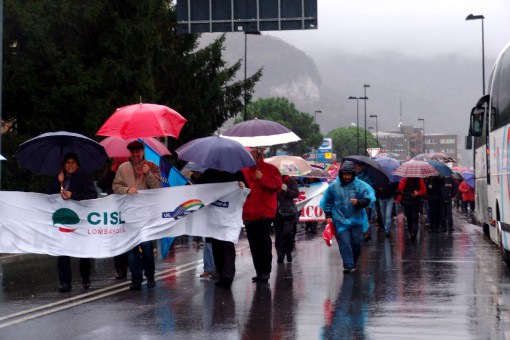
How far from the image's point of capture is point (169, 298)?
12500mm

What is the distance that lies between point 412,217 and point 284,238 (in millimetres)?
7733

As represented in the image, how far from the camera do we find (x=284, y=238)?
59.7 ft

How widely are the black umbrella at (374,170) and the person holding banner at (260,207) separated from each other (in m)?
7.41

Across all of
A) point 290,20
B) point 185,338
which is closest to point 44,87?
point 290,20

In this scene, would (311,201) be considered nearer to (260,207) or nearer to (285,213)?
(285,213)

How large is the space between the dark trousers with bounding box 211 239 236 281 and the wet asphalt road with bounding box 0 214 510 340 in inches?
8.5

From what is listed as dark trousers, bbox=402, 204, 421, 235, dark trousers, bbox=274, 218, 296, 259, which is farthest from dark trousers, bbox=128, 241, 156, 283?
dark trousers, bbox=402, 204, 421, 235

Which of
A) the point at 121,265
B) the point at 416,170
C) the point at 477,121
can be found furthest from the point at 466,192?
the point at 121,265

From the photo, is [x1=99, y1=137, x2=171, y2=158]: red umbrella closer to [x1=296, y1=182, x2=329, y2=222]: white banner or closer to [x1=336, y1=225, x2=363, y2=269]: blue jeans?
[x1=336, y1=225, x2=363, y2=269]: blue jeans

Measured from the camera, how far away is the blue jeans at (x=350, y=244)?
15.7m

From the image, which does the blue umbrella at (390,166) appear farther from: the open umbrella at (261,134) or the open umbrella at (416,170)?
the open umbrella at (261,134)

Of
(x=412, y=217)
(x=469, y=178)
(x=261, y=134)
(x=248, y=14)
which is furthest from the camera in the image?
(x=469, y=178)

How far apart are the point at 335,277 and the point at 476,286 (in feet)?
7.22

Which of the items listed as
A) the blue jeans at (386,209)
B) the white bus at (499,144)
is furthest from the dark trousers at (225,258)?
the blue jeans at (386,209)
